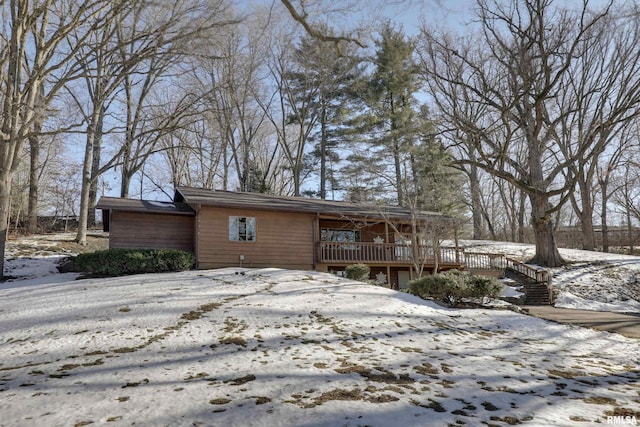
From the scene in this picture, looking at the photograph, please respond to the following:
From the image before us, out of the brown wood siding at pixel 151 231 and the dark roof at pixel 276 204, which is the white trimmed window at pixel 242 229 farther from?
the brown wood siding at pixel 151 231

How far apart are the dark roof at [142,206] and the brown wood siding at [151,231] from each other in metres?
0.36

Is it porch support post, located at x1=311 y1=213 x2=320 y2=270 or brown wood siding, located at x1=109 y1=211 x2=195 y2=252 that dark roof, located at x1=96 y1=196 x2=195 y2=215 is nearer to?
brown wood siding, located at x1=109 y1=211 x2=195 y2=252

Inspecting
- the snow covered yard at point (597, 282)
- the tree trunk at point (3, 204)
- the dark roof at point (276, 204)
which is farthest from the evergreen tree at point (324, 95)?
the tree trunk at point (3, 204)

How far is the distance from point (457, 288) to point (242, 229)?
9459mm

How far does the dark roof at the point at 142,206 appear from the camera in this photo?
14898 millimetres

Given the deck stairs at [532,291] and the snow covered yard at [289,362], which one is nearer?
the snow covered yard at [289,362]

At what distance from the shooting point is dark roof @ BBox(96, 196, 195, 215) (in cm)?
1490

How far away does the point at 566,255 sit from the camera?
2328cm

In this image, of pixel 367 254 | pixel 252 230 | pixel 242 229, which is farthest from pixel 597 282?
pixel 242 229

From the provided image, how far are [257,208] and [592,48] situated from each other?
2035cm

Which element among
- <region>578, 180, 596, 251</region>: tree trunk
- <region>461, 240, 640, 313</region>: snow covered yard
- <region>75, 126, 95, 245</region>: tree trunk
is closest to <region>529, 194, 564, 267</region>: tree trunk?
<region>461, 240, 640, 313</region>: snow covered yard

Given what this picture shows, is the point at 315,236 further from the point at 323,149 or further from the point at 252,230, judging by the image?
the point at 323,149

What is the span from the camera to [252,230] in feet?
55.9

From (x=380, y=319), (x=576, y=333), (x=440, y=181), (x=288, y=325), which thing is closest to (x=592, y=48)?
(x=440, y=181)
